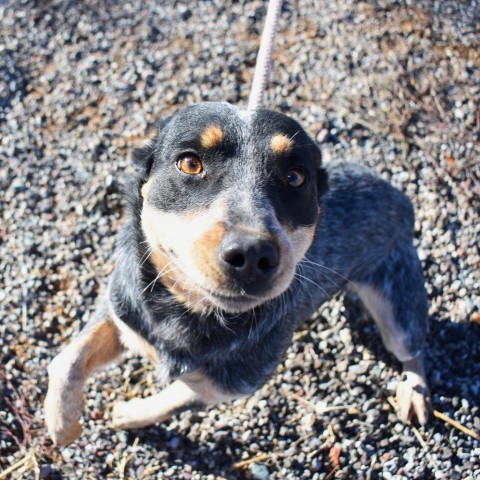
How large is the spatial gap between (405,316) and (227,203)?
2.10 m

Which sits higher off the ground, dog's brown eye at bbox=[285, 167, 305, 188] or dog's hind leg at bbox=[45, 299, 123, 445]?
dog's brown eye at bbox=[285, 167, 305, 188]

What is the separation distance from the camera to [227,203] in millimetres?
2814

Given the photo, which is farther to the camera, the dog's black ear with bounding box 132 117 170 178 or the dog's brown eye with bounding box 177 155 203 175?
the dog's black ear with bounding box 132 117 170 178

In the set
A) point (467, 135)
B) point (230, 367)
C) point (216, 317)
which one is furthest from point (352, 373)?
point (467, 135)

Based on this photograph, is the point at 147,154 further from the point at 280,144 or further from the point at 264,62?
the point at 264,62

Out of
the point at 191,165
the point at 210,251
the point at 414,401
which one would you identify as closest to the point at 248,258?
the point at 210,251

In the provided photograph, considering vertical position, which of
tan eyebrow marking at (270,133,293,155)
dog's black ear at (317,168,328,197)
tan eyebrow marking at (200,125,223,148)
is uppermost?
tan eyebrow marking at (200,125,223,148)

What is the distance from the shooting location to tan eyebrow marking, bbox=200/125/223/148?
117 inches

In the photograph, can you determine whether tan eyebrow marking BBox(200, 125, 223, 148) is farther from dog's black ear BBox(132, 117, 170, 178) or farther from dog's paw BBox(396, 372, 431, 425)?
dog's paw BBox(396, 372, 431, 425)

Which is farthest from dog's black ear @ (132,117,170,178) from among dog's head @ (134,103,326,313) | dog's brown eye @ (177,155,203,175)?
dog's brown eye @ (177,155,203,175)

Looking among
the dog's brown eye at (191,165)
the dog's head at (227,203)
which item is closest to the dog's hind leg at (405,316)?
the dog's head at (227,203)

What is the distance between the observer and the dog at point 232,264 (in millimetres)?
2723

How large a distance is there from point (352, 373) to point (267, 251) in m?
2.34

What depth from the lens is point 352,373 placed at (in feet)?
14.9
